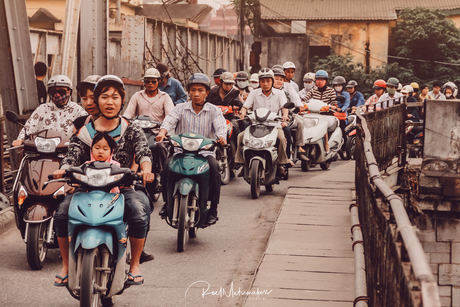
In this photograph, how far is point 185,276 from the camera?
19.2 feet

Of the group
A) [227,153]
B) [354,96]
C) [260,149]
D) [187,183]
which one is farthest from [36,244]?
[354,96]

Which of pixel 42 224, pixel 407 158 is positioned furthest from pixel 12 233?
pixel 407 158

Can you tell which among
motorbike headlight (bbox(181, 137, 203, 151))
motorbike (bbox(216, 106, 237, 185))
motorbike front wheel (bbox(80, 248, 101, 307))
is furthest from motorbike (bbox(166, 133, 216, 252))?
motorbike (bbox(216, 106, 237, 185))

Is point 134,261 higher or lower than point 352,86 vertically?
lower

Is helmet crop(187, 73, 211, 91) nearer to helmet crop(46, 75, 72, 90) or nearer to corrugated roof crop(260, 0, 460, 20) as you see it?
helmet crop(46, 75, 72, 90)

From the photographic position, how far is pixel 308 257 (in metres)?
6.25

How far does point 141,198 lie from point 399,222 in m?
2.28

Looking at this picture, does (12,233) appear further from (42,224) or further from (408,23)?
(408,23)

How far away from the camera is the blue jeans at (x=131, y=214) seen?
4523 mm

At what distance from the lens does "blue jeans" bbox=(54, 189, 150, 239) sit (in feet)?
14.8

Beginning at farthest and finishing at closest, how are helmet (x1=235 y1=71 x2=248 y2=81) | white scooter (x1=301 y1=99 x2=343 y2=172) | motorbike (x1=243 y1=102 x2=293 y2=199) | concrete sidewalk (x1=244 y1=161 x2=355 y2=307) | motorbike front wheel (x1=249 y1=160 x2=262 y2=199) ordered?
helmet (x1=235 y1=71 x2=248 y2=81), white scooter (x1=301 y1=99 x2=343 y2=172), motorbike (x1=243 y1=102 x2=293 y2=199), motorbike front wheel (x1=249 y1=160 x2=262 y2=199), concrete sidewalk (x1=244 y1=161 x2=355 y2=307)

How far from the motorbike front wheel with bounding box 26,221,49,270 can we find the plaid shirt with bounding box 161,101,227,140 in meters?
1.76

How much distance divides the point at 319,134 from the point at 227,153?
1.96 metres

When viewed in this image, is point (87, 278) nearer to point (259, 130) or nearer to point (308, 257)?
point (308, 257)
